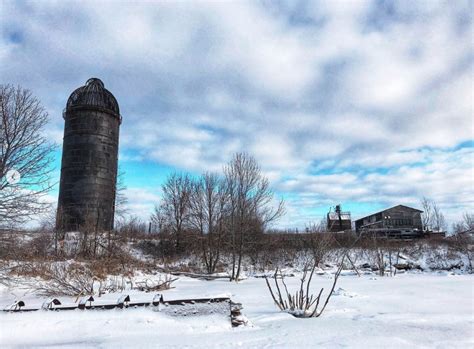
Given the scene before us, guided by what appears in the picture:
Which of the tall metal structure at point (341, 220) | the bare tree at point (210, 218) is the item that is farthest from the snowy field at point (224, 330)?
the tall metal structure at point (341, 220)

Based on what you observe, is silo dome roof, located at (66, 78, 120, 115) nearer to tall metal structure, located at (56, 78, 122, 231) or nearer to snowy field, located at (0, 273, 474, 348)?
tall metal structure, located at (56, 78, 122, 231)

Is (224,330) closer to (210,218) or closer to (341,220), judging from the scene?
(210,218)

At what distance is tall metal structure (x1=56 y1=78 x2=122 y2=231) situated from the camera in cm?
2359

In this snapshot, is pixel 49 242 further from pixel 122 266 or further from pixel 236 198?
pixel 236 198

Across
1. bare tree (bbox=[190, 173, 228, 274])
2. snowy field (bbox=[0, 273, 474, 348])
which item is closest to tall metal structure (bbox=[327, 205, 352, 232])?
bare tree (bbox=[190, 173, 228, 274])

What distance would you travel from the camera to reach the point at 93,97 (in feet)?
84.5

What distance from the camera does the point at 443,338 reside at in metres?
4.69

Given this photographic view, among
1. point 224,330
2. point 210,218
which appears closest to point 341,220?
point 210,218

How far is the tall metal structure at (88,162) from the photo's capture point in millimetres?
23594

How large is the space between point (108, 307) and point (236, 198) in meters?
15.6

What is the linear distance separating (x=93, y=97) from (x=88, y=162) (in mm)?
5321

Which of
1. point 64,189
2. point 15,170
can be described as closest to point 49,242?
point 64,189

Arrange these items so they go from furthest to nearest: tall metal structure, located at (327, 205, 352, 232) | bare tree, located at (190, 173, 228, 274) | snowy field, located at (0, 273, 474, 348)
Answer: tall metal structure, located at (327, 205, 352, 232) < bare tree, located at (190, 173, 228, 274) < snowy field, located at (0, 273, 474, 348)

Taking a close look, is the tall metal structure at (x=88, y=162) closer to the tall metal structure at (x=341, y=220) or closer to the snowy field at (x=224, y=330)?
the snowy field at (x=224, y=330)
